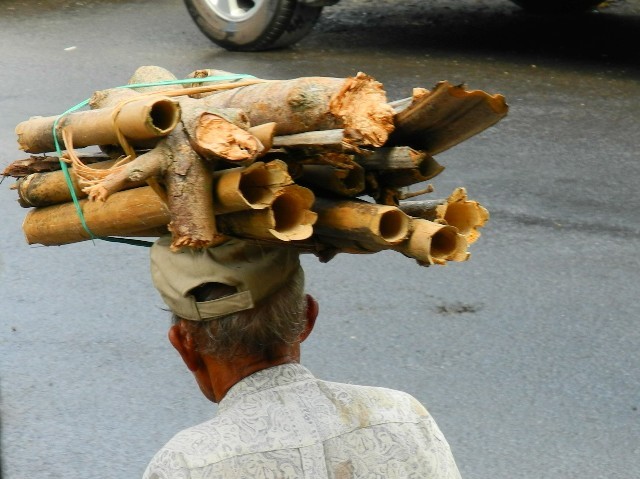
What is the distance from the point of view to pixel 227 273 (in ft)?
6.42

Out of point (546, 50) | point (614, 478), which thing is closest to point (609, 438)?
point (614, 478)

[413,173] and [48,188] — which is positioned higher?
[413,173]

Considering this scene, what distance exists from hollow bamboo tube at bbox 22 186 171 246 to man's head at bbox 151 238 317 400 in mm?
82

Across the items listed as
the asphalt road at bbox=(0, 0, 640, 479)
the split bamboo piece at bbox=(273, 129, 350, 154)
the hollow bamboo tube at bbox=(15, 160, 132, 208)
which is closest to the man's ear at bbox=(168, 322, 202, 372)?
the hollow bamboo tube at bbox=(15, 160, 132, 208)

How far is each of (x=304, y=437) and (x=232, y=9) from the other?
664 centimetres

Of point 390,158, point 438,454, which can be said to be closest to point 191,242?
point 390,158

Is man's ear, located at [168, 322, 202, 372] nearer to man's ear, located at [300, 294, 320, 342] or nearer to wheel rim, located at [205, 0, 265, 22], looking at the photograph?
man's ear, located at [300, 294, 320, 342]

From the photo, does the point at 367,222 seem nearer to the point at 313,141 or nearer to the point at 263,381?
the point at 313,141

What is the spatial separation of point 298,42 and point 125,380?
15.2 ft

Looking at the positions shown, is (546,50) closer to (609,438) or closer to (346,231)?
(609,438)

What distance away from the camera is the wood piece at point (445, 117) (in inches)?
68.2

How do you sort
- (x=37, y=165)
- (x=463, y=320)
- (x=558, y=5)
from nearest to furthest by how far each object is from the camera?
(x=37, y=165) < (x=463, y=320) < (x=558, y=5)

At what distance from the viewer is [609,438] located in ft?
12.9

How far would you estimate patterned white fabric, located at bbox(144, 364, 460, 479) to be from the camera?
1.87m
